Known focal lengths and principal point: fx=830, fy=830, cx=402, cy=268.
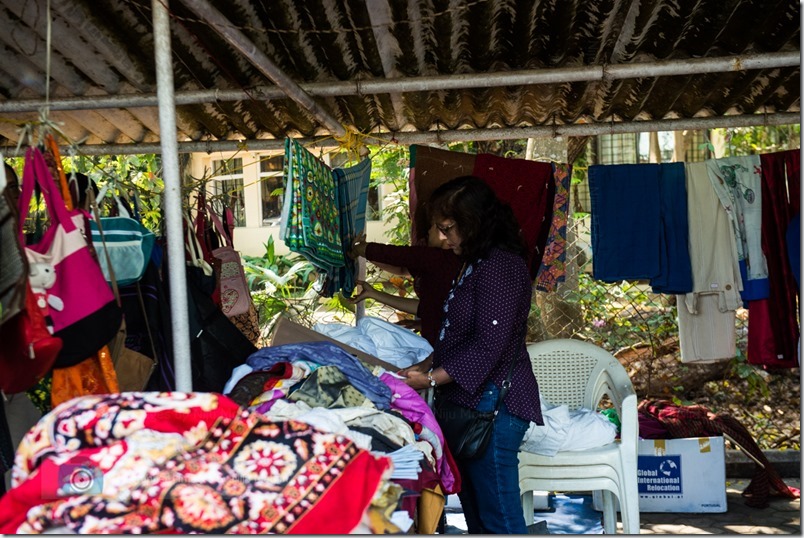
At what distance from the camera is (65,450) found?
6.45ft

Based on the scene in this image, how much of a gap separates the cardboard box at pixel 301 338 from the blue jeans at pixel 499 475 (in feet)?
1.90

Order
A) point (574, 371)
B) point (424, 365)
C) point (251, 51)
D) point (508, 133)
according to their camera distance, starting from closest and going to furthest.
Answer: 1. point (251, 51)
2. point (424, 365)
3. point (574, 371)
4. point (508, 133)

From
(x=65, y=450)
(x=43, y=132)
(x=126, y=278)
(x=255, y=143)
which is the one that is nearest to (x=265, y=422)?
(x=65, y=450)

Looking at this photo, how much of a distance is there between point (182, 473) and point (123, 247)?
3.42 ft

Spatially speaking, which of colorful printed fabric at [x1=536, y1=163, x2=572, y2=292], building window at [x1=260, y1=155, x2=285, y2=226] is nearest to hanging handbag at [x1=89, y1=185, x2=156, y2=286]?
colorful printed fabric at [x1=536, y1=163, x2=572, y2=292]

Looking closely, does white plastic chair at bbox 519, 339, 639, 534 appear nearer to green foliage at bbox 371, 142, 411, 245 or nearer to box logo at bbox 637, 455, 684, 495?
box logo at bbox 637, 455, 684, 495

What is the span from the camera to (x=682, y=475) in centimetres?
525

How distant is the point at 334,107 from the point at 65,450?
3.59m

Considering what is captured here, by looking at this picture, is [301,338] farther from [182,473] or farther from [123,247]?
[182,473]

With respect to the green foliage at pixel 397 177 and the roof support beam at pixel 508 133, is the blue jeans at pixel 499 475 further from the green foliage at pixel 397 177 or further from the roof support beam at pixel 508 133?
the green foliage at pixel 397 177

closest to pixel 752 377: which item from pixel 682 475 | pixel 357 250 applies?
pixel 682 475

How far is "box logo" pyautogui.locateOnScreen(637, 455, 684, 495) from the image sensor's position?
206 inches

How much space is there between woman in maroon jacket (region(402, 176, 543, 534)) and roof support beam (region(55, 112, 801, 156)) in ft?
6.42

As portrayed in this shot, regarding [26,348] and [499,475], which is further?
[499,475]
